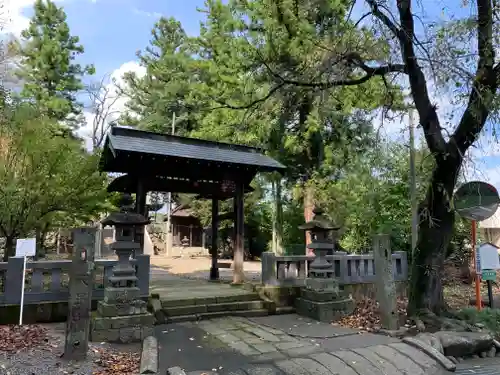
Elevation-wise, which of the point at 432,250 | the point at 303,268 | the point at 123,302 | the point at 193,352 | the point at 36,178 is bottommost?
the point at 193,352

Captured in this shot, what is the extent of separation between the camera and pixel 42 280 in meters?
6.43

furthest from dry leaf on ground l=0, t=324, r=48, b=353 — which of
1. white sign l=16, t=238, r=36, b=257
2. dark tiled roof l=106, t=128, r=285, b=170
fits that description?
dark tiled roof l=106, t=128, r=285, b=170

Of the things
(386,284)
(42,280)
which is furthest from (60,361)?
(386,284)

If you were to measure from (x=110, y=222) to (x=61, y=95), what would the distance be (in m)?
17.9

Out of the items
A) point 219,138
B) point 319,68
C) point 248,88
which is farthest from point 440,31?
point 219,138

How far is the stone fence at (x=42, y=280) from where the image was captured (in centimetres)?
608

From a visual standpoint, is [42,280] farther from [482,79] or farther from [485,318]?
[482,79]

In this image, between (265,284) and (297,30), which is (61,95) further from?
(265,284)

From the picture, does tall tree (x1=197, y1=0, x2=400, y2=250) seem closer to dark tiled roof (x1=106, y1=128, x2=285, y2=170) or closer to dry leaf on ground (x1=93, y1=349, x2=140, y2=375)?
dark tiled roof (x1=106, y1=128, x2=285, y2=170)

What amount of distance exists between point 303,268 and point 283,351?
326 cm

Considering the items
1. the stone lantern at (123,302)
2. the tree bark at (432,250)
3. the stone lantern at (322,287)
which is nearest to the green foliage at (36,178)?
the stone lantern at (123,302)

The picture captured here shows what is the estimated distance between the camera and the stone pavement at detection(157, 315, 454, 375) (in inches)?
188

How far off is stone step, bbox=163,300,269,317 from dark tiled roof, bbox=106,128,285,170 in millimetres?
3165

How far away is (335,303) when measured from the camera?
25.0 feet
